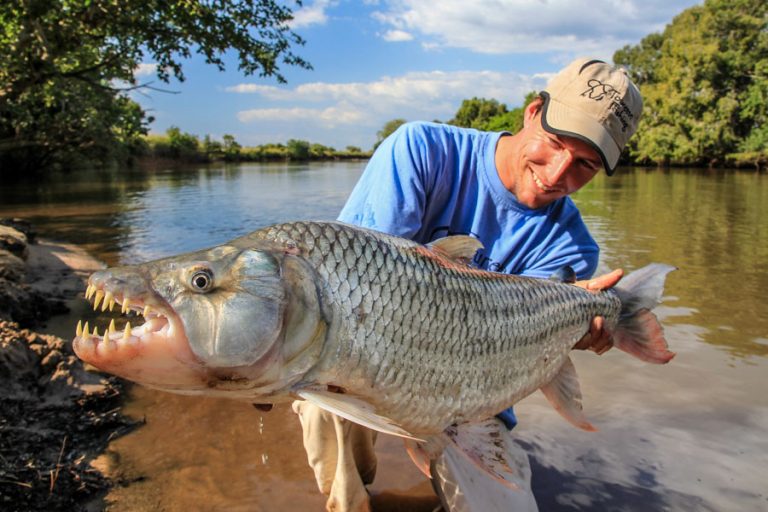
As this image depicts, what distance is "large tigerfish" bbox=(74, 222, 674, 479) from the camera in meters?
1.49

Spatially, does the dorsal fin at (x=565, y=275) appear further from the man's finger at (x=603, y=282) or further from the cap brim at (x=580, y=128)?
the cap brim at (x=580, y=128)

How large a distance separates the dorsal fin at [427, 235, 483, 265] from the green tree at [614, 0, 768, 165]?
1838 inches

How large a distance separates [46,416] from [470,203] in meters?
3.13

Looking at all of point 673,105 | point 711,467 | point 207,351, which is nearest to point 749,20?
point 673,105

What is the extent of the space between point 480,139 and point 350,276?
169cm

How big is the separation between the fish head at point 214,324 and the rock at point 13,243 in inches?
254

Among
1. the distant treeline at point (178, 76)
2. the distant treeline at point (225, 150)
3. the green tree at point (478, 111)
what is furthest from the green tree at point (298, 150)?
the green tree at point (478, 111)

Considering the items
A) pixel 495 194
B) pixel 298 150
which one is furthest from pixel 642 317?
pixel 298 150

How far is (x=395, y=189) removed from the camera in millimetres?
2643

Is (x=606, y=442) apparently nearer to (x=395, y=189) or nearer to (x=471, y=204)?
(x=471, y=204)

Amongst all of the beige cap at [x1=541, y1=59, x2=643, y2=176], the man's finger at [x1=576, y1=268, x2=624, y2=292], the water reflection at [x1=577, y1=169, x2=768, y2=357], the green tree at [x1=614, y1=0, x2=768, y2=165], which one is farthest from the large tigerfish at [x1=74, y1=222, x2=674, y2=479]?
the green tree at [x1=614, y1=0, x2=768, y2=165]

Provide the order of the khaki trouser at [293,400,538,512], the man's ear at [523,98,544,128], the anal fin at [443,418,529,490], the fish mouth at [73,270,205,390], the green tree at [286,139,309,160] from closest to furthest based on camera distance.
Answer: the fish mouth at [73,270,205,390]
the anal fin at [443,418,529,490]
the khaki trouser at [293,400,538,512]
the man's ear at [523,98,544,128]
the green tree at [286,139,309,160]

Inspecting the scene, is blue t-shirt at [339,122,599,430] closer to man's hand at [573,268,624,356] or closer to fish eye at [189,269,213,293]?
man's hand at [573,268,624,356]

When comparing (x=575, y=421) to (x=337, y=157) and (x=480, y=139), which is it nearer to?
(x=480, y=139)
